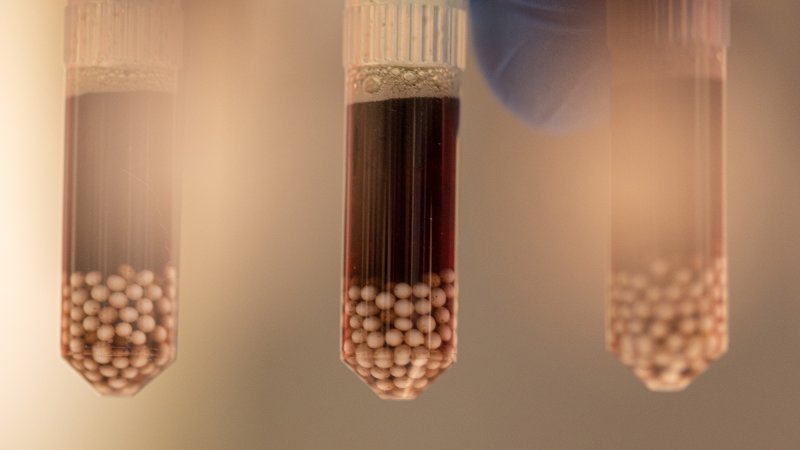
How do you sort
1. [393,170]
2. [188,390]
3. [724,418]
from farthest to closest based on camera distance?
[188,390] < [724,418] < [393,170]

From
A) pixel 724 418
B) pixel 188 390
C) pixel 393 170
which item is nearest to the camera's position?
pixel 393 170

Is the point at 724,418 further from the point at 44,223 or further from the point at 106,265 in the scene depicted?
the point at 44,223

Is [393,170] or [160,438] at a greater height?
[393,170]

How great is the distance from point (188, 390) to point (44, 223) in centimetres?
21

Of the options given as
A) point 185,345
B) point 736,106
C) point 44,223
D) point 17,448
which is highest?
point 736,106

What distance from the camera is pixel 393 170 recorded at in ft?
2.57

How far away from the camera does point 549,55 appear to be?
0.90m

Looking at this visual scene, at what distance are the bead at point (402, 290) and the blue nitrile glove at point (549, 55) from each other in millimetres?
218

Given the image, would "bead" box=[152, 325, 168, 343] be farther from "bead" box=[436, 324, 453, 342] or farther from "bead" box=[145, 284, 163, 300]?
"bead" box=[436, 324, 453, 342]

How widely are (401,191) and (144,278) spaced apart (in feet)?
0.72

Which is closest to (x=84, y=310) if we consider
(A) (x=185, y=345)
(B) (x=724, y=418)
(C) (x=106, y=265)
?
(C) (x=106, y=265)

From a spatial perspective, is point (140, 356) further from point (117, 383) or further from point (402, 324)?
point (402, 324)

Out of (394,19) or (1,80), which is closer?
(394,19)

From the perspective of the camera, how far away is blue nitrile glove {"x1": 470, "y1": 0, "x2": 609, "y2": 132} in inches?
35.1
